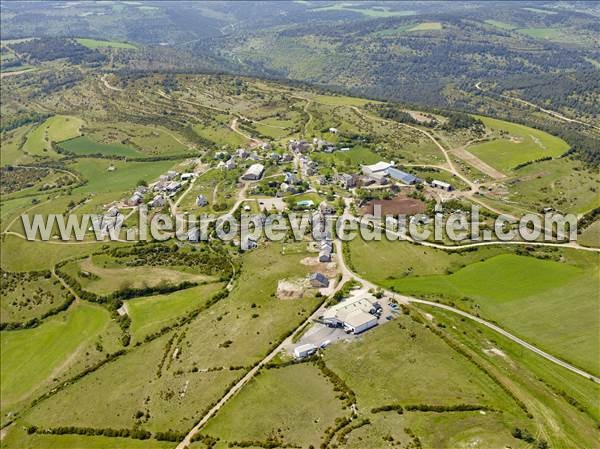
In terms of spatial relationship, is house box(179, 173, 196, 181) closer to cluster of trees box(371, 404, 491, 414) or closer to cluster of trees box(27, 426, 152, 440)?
cluster of trees box(27, 426, 152, 440)

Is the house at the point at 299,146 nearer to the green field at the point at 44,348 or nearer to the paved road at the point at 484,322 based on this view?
the paved road at the point at 484,322

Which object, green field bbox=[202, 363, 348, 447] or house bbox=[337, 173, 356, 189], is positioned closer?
green field bbox=[202, 363, 348, 447]

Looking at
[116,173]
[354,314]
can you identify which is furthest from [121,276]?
[116,173]

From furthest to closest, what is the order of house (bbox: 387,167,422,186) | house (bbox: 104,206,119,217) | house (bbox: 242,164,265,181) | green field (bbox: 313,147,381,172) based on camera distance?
1. green field (bbox: 313,147,381,172)
2. house (bbox: 242,164,265,181)
3. house (bbox: 387,167,422,186)
4. house (bbox: 104,206,119,217)

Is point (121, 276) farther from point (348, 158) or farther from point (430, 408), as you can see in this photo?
point (348, 158)

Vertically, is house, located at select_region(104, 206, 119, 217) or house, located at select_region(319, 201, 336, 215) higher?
house, located at select_region(319, 201, 336, 215)

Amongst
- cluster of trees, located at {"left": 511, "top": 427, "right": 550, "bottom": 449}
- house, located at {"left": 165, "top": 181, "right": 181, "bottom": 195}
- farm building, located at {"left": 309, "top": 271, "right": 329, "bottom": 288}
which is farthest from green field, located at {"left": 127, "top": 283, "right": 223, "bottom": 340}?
cluster of trees, located at {"left": 511, "top": 427, "right": 550, "bottom": 449}
